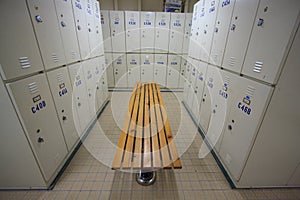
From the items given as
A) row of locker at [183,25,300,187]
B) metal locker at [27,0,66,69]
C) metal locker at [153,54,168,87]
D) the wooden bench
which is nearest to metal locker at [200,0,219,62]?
row of locker at [183,25,300,187]

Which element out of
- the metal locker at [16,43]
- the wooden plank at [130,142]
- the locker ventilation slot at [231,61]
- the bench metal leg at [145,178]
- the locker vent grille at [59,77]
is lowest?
the bench metal leg at [145,178]

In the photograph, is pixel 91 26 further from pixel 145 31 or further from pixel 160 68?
pixel 160 68

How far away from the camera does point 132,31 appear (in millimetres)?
4535

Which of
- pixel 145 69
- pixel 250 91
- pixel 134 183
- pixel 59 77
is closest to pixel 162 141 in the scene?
pixel 134 183

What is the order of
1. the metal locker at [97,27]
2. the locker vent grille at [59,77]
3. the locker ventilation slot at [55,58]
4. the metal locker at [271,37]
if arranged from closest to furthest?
the metal locker at [271,37] < the locker ventilation slot at [55,58] < the locker vent grille at [59,77] < the metal locker at [97,27]

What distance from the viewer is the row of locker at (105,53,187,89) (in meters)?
4.86

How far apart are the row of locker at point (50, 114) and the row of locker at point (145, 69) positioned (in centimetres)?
226

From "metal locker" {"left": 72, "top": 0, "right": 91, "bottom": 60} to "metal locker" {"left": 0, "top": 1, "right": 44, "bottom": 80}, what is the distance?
1.10 meters

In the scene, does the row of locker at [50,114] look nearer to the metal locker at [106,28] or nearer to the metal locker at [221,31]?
the metal locker at [106,28]

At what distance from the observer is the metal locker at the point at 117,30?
4355 mm

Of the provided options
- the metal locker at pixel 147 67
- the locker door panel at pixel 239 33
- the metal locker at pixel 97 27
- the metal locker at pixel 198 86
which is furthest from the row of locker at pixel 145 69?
the locker door panel at pixel 239 33

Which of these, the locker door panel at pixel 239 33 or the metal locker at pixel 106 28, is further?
the metal locker at pixel 106 28

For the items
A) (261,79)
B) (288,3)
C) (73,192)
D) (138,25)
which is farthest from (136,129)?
(138,25)

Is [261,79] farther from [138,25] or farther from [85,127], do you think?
[138,25]
